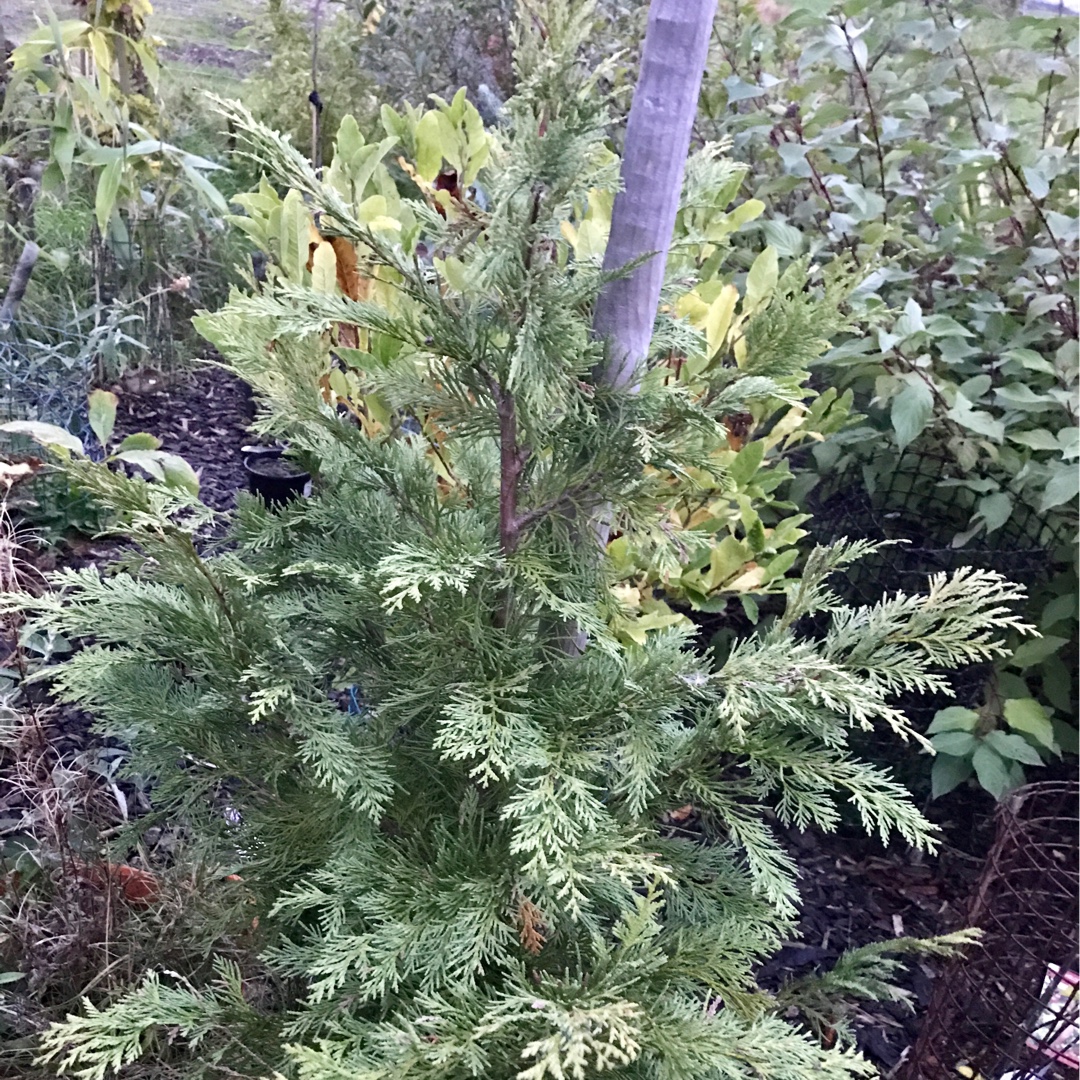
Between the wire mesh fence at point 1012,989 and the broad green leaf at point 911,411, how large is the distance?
0.59m

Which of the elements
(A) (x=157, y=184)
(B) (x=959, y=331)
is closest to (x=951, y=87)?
(B) (x=959, y=331)

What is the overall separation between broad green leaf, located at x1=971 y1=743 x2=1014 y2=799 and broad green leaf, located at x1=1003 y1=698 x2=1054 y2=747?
7 centimetres

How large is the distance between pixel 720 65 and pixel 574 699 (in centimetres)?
203

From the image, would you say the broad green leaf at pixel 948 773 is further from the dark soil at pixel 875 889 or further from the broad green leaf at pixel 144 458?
the broad green leaf at pixel 144 458

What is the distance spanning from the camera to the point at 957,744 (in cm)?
154

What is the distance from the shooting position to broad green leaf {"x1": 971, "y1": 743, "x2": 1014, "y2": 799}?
1.49m

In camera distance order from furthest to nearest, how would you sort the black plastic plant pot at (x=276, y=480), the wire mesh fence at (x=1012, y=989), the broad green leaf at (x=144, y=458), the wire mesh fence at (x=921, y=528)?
the black plastic plant pot at (x=276, y=480), the broad green leaf at (x=144, y=458), the wire mesh fence at (x=921, y=528), the wire mesh fence at (x=1012, y=989)

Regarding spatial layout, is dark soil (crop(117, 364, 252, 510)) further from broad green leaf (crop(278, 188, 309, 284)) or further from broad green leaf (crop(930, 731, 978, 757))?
broad green leaf (crop(930, 731, 978, 757))

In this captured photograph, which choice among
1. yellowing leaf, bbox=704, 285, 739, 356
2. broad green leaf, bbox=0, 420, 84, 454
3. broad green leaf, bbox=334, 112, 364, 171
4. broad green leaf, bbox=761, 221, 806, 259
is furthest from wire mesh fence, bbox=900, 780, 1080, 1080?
broad green leaf, bbox=0, 420, 84, 454

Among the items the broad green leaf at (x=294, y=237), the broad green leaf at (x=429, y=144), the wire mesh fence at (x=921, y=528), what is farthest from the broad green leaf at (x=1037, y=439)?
the broad green leaf at (x=294, y=237)

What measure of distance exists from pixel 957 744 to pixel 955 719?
46 millimetres

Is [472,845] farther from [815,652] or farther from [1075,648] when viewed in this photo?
[1075,648]

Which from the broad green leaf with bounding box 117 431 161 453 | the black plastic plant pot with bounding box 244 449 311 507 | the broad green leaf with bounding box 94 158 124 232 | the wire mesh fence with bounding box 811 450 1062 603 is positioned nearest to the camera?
the wire mesh fence with bounding box 811 450 1062 603

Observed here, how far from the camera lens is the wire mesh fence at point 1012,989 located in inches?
46.6
